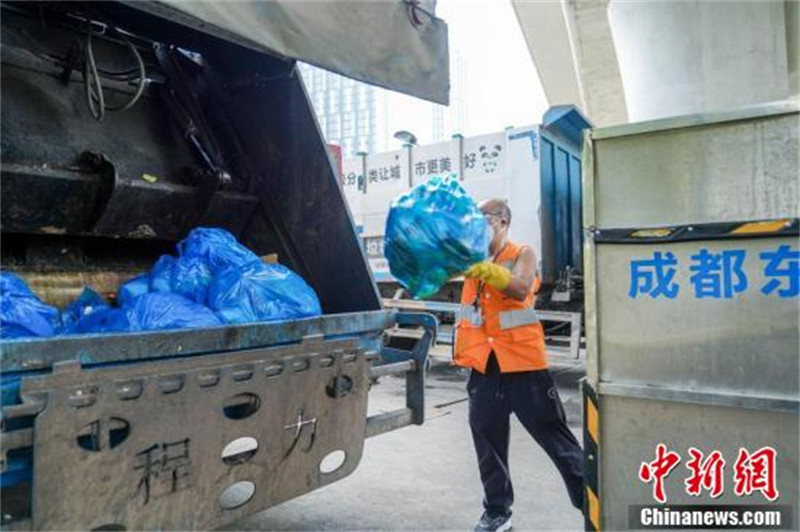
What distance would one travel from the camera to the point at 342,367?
216 centimetres

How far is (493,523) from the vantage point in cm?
284

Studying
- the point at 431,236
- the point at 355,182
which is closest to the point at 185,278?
the point at 431,236

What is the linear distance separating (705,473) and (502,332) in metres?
1.16

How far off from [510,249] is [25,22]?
2235 mm

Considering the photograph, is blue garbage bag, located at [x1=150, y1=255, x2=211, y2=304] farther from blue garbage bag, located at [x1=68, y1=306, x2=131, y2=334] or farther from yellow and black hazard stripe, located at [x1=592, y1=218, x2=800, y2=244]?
yellow and black hazard stripe, located at [x1=592, y1=218, x2=800, y2=244]

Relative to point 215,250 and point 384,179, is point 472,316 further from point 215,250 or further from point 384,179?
point 384,179

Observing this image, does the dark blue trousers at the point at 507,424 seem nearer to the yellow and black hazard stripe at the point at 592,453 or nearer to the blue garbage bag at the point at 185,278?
the yellow and black hazard stripe at the point at 592,453

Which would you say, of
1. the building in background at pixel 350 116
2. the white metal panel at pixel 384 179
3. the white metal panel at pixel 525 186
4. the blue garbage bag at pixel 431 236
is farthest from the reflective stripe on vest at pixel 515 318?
the white metal panel at pixel 384 179

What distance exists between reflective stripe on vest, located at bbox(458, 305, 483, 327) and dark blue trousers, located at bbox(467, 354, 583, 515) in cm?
17

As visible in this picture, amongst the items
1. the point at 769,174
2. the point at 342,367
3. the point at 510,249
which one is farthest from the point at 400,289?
the point at 769,174

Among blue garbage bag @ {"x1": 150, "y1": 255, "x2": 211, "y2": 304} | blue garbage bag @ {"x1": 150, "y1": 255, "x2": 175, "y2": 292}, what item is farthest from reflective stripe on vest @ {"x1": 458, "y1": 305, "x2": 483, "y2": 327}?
blue garbage bag @ {"x1": 150, "y1": 255, "x2": 175, "y2": 292}

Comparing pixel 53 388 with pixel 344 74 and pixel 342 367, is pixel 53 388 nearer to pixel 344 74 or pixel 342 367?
pixel 342 367

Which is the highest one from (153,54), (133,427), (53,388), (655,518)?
(153,54)

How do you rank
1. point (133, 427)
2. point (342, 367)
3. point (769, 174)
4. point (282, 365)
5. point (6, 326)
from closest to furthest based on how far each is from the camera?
1. point (133, 427)
2. point (769, 174)
3. point (6, 326)
4. point (282, 365)
5. point (342, 367)
